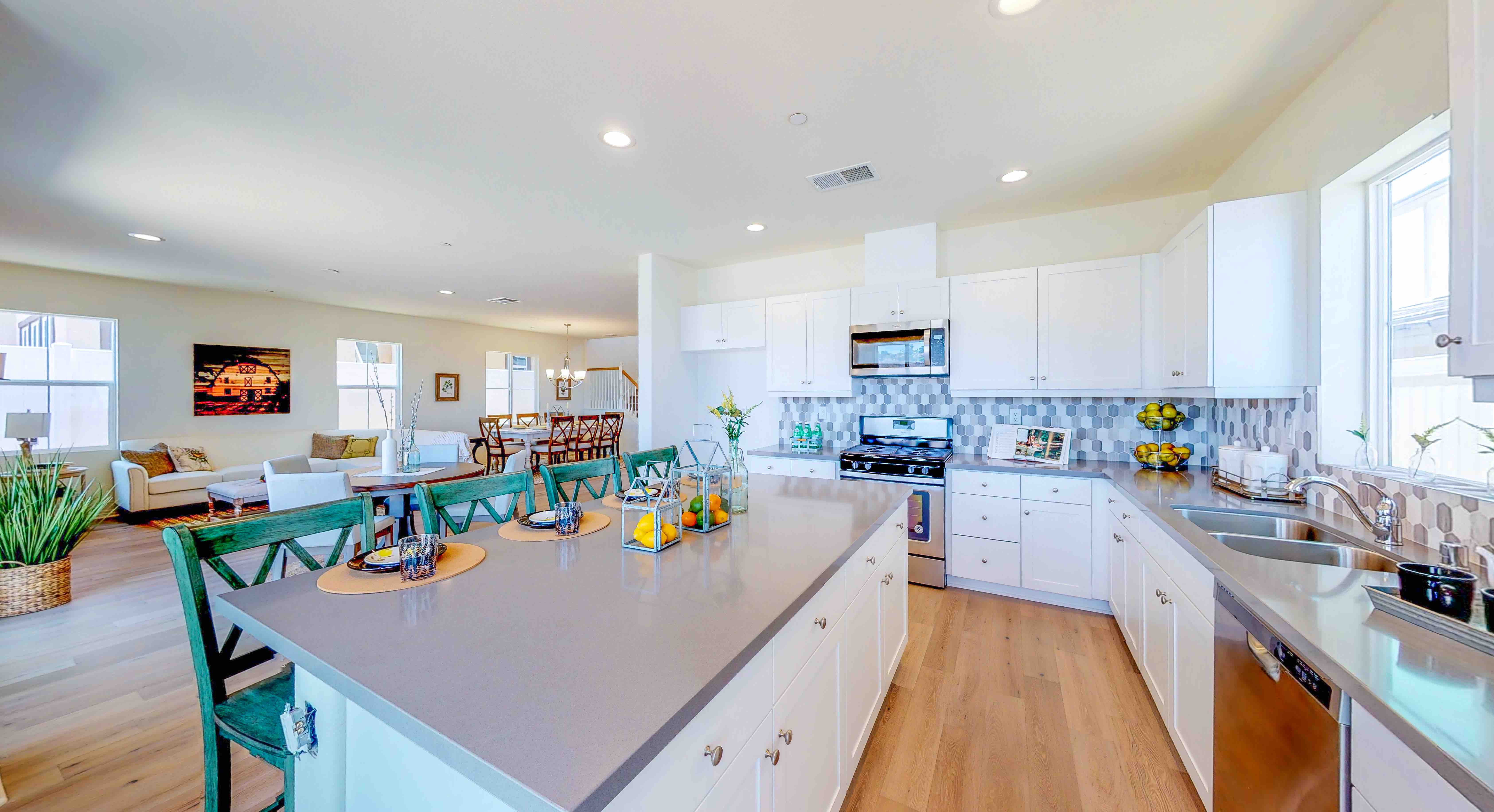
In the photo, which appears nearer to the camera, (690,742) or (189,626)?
(690,742)

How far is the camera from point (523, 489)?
6.50 ft

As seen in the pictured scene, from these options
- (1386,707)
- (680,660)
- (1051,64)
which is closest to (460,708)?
(680,660)

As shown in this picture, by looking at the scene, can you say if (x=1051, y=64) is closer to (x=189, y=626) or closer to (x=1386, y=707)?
(x=1386, y=707)

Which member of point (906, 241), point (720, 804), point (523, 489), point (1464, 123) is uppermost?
point (906, 241)

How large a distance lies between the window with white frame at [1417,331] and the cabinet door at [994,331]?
1491mm

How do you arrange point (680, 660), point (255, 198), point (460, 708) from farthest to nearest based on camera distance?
point (255, 198)
point (680, 660)
point (460, 708)

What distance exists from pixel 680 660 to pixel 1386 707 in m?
1.08

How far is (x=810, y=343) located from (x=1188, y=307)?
2222 millimetres

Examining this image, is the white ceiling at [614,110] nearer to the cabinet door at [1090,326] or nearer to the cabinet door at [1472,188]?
the cabinet door at [1090,326]

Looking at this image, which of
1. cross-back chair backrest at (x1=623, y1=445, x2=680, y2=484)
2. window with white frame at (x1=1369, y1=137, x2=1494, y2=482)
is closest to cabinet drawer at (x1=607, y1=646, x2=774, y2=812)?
cross-back chair backrest at (x1=623, y1=445, x2=680, y2=484)

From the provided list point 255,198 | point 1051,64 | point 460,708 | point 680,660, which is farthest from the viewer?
point 255,198

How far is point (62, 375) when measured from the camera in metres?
5.07

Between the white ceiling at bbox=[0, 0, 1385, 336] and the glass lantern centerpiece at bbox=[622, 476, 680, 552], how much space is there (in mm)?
1529

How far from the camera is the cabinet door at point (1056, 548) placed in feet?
9.54
